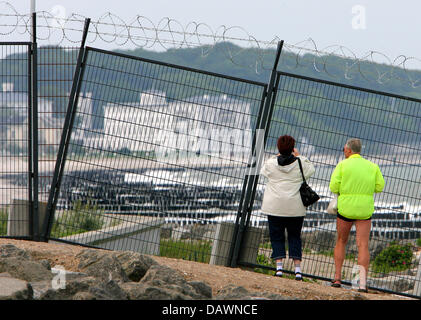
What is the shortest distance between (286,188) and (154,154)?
178 cm

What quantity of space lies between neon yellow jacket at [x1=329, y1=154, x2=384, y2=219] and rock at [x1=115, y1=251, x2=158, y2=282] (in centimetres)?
231

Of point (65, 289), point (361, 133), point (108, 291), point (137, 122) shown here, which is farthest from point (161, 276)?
point (361, 133)

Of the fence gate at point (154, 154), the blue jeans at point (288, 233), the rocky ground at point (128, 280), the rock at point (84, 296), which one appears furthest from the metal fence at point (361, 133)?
the rock at point (84, 296)

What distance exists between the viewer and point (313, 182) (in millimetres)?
7984

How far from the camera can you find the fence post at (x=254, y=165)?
7.99m

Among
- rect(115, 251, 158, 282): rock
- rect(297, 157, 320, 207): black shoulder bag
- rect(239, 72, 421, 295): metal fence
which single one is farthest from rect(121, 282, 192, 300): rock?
rect(239, 72, 421, 295): metal fence

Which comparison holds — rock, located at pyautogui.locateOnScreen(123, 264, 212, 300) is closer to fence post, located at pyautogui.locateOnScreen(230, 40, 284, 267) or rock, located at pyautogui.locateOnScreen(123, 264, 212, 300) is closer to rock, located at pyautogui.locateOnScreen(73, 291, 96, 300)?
rock, located at pyautogui.locateOnScreen(73, 291, 96, 300)

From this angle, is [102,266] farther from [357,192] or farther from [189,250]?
[357,192]

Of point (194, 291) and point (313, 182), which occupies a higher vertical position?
point (313, 182)
